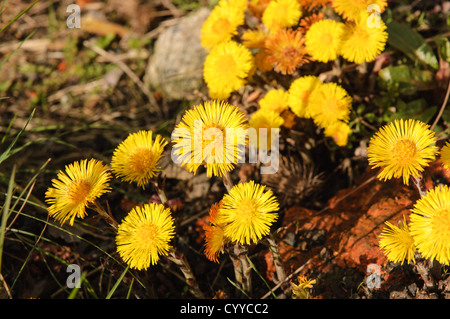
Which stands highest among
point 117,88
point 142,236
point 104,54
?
point 104,54

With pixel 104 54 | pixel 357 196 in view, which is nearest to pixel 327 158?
pixel 357 196

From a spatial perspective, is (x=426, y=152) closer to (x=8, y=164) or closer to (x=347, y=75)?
(x=347, y=75)

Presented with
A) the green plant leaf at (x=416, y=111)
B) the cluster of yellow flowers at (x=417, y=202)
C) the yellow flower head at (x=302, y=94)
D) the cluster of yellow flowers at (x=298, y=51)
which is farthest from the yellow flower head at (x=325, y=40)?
the cluster of yellow flowers at (x=417, y=202)

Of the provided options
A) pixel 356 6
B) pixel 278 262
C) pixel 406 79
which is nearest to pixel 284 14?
pixel 356 6

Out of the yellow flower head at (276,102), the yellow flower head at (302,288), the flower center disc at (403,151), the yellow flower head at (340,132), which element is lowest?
the yellow flower head at (302,288)

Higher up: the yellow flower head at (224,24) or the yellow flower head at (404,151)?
the yellow flower head at (224,24)

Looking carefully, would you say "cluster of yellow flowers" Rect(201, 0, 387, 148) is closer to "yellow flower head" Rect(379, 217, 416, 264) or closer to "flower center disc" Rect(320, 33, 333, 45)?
"flower center disc" Rect(320, 33, 333, 45)

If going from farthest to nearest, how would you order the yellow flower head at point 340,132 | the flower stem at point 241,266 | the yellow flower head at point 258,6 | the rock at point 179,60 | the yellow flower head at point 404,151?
the rock at point 179,60 → the yellow flower head at point 258,6 → the yellow flower head at point 340,132 → the flower stem at point 241,266 → the yellow flower head at point 404,151

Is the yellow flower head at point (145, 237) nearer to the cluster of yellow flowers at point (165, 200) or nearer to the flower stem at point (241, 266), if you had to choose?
the cluster of yellow flowers at point (165, 200)

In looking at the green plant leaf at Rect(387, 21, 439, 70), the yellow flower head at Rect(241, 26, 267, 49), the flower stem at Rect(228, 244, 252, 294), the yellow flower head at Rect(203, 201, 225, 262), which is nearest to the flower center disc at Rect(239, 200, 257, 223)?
the yellow flower head at Rect(203, 201, 225, 262)
